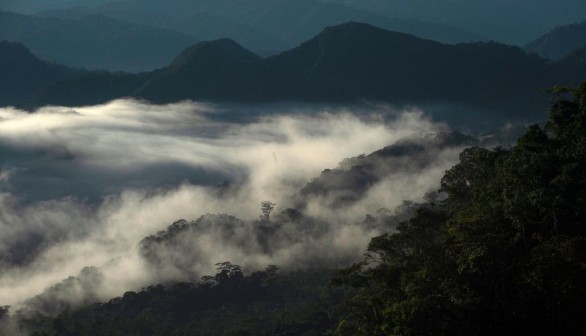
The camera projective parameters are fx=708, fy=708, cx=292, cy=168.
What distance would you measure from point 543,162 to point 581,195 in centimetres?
471

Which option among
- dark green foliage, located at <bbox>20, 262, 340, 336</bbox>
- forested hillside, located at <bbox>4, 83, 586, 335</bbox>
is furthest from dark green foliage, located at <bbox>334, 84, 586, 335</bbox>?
dark green foliage, located at <bbox>20, 262, 340, 336</bbox>

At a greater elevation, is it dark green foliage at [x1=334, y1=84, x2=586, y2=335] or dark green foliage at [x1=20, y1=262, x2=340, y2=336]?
dark green foliage at [x1=20, y1=262, x2=340, y2=336]

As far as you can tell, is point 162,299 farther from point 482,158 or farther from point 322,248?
point 482,158

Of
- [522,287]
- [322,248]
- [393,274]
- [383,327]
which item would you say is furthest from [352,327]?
[322,248]

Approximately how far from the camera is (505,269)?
39.9 m

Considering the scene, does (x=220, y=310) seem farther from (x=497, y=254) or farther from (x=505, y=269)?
(x=505, y=269)

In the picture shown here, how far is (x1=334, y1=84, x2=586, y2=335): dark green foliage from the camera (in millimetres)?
37594

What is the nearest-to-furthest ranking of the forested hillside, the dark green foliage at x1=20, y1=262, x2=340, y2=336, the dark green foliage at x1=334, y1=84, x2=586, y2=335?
1. the dark green foliage at x1=334, y1=84, x2=586, y2=335
2. the forested hillside
3. the dark green foliage at x1=20, y1=262, x2=340, y2=336

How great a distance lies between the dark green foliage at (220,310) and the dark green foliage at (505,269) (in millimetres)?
70089

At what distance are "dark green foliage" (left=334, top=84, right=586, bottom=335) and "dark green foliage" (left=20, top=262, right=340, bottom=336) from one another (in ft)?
230

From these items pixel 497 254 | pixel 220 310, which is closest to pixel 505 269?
pixel 497 254

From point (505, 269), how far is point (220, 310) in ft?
378

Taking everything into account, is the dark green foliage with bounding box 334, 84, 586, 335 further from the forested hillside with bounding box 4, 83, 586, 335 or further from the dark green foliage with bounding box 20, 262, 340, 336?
the dark green foliage with bounding box 20, 262, 340, 336

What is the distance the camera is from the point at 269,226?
196 metres
